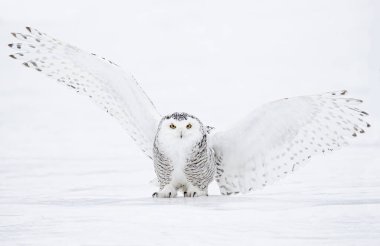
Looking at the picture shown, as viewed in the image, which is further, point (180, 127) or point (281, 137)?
point (281, 137)

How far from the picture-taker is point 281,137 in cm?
707

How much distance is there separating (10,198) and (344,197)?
9.06 ft

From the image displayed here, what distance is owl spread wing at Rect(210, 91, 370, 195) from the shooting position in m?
6.73

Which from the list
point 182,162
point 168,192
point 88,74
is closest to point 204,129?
point 182,162

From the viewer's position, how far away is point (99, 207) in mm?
6168

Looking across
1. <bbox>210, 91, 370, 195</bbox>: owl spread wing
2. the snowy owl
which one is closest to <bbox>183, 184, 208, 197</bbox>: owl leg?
the snowy owl

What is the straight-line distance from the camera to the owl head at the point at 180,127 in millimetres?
6547

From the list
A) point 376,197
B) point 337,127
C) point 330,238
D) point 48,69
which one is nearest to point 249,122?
point 337,127

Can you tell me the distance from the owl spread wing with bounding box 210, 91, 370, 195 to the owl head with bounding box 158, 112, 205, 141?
533mm

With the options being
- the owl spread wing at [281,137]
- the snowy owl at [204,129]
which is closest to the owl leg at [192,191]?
the snowy owl at [204,129]

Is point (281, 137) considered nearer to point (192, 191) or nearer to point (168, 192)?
point (192, 191)

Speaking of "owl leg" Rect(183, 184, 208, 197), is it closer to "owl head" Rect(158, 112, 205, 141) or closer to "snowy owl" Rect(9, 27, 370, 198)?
"snowy owl" Rect(9, 27, 370, 198)

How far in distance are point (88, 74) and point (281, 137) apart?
171 cm

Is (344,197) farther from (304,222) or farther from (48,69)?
(48,69)
